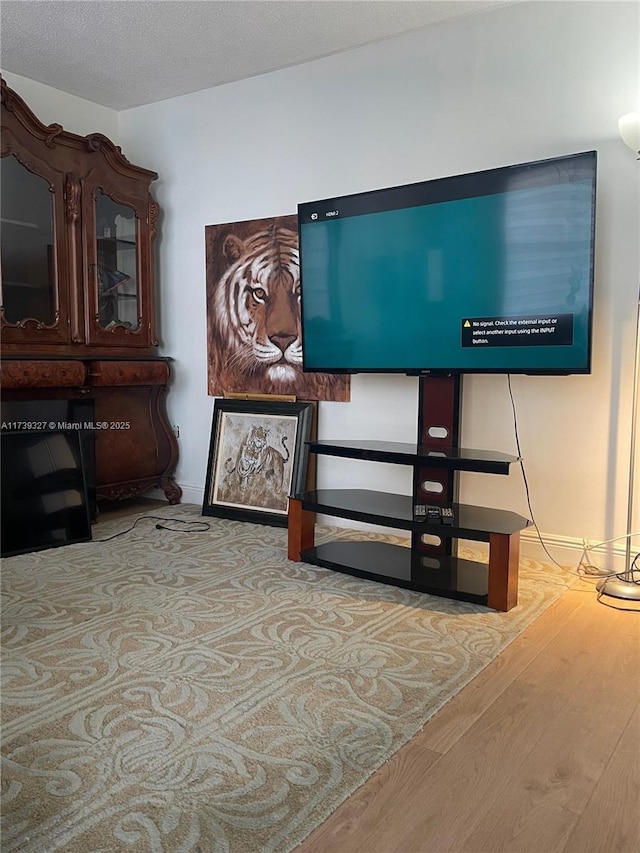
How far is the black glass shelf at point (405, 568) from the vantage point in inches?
102

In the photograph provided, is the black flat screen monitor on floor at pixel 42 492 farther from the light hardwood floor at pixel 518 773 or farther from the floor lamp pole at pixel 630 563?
the floor lamp pole at pixel 630 563

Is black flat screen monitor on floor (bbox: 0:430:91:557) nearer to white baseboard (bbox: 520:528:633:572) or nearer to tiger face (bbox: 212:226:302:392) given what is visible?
tiger face (bbox: 212:226:302:392)

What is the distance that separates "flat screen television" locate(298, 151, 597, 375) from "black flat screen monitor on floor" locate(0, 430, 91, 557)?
1352mm

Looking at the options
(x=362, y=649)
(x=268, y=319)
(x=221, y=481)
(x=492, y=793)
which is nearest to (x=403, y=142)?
(x=268, y=319)

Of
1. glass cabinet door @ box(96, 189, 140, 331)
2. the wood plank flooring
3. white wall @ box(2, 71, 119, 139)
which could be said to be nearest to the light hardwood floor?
the wood plank flooring

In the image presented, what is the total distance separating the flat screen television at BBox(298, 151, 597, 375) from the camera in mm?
2609

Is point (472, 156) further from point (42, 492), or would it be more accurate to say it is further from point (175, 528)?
point (42, 492)

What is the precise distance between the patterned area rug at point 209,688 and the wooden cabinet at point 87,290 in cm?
102

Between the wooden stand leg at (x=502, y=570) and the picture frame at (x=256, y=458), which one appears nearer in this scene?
the wooden stand leg at (x=502, y=570)

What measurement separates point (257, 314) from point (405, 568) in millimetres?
1818

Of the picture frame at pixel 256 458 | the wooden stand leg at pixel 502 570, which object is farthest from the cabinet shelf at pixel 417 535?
the picture frame at pixel 256 458

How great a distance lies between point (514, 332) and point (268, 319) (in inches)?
63.2

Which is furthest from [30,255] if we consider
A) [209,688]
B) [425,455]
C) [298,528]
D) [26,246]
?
[209,688]

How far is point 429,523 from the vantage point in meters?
2.62
